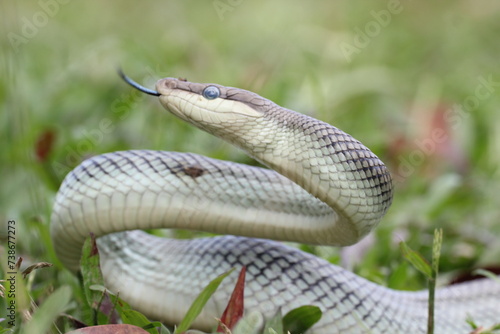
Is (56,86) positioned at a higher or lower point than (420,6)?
lower

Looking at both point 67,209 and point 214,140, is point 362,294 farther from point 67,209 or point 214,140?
point 214,140

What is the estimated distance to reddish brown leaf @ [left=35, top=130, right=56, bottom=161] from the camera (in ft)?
12.2

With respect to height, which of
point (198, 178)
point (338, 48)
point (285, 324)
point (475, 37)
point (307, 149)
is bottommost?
point (285, 324)

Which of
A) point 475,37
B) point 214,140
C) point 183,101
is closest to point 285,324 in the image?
point 183,101

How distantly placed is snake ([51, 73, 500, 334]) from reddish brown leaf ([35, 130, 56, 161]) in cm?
131

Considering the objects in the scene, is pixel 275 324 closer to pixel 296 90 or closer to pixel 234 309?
pixel 234 309

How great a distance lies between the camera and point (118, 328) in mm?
1751

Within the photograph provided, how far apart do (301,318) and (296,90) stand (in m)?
3.62

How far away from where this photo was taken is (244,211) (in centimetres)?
236

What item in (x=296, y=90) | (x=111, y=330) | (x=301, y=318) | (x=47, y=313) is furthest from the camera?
(x=296, y=90)

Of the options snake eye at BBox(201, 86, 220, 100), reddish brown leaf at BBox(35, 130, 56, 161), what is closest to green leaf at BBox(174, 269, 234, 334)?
snake eye at BBox(201, 86, 220, 100)

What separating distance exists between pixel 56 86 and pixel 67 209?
110 inches

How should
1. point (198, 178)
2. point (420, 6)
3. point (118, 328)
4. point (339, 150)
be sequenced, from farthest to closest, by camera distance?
point (420, 6), point (198, 178), point (339, 150), point (118, 328)

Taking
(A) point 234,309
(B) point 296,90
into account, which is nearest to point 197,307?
(A) point 234,309
